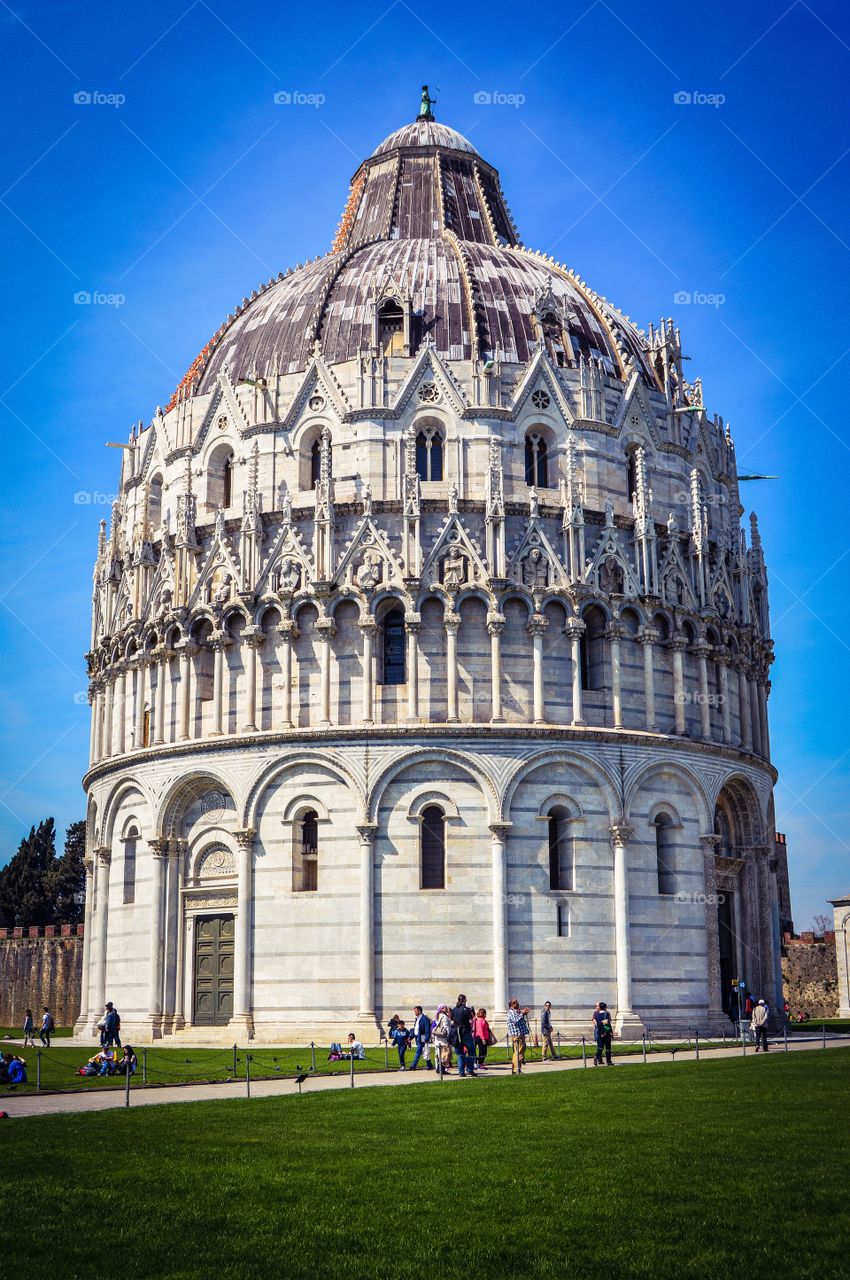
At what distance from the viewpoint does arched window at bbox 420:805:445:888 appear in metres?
43.0

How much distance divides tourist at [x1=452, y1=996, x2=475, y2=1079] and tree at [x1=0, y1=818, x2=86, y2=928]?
59.1 meters

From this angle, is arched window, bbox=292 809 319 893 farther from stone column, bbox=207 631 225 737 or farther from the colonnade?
stone column, bbox=207 631 225 737

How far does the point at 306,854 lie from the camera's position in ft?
144

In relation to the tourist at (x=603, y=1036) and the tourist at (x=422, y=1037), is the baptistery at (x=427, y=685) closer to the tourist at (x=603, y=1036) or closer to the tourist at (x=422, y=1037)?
the tourist at (x=422, y=1037)

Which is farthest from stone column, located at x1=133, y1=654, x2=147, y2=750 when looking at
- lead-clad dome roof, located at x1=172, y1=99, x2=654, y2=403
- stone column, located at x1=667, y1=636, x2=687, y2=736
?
stone column, located at x1=667, y1=636, x2=687, y2=736

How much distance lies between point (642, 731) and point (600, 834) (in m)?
3.72

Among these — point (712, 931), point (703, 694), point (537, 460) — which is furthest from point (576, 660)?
point (712, 931)

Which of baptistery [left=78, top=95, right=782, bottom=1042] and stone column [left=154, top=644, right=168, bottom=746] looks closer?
baptistery [left=78, top=95, right=782, bottom=1042]

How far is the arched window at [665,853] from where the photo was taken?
149ft

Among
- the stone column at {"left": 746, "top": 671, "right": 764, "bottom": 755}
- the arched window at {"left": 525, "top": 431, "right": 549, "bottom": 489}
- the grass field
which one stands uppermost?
the arched window at {"left": 525, "top": 431, "right": 549, "bottom": 489}

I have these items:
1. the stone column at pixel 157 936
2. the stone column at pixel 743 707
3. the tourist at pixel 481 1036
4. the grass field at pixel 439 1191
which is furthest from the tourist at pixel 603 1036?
the stone column at pixel 743 707

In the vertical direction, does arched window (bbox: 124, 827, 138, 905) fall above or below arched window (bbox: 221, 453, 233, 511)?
below

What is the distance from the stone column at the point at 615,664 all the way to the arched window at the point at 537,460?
553cm

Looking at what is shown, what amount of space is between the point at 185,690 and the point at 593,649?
13.5m
